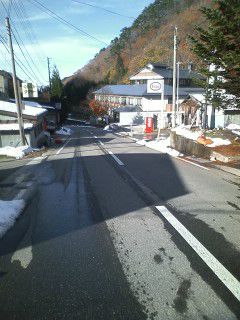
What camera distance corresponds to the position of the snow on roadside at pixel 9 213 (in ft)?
21.4

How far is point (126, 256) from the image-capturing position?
202 inches

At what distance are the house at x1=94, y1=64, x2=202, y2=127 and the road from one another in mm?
39900

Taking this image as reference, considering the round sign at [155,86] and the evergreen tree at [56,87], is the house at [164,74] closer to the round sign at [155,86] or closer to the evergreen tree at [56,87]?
the round sign at [155,86]

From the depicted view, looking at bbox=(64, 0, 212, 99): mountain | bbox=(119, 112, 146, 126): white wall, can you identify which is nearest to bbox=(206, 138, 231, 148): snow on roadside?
bbox=(119, 112, 146, 126): white wall

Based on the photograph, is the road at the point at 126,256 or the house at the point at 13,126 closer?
the road at the point at 126,256

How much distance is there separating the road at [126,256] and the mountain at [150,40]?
79120 mm

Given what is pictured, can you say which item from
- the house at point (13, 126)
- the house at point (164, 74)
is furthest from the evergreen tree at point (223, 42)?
the house at point (164, 74)

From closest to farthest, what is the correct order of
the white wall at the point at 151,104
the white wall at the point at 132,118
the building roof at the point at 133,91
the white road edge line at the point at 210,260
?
the white road edge line at the point at 210,260
the building roof at the point at 133,91
the white wall at the point at 151,104
the white wall at the point at 132,118

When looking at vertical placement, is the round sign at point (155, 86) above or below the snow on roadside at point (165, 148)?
above

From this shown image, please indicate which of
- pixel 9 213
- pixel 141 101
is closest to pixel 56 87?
pixel 141 101

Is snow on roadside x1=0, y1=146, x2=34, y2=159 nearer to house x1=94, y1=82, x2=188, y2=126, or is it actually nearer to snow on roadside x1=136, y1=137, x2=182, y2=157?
snow on roadside x1=136, y1=137, x2=182, y2=157

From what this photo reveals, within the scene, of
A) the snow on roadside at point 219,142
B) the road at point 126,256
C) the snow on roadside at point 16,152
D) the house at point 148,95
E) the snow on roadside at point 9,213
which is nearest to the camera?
the road at point 126,256

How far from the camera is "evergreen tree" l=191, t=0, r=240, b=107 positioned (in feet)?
42.4

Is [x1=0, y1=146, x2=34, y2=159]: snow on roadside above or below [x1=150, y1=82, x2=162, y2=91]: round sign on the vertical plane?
below
